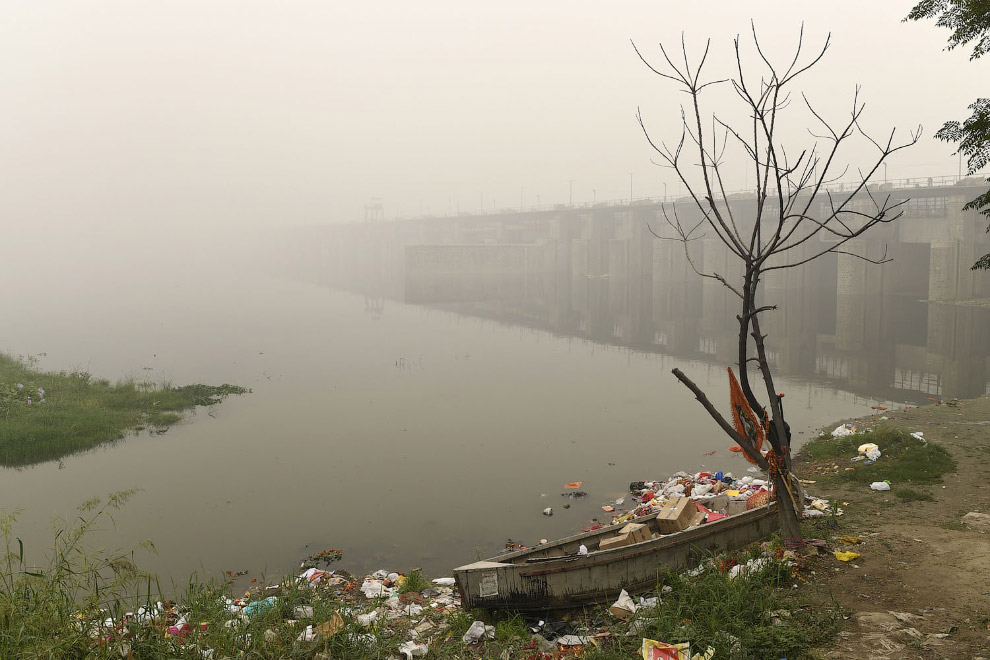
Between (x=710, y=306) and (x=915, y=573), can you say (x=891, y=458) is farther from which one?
(x=710, y=306)

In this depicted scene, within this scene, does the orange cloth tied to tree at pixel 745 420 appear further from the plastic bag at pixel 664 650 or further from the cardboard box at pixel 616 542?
the plastic bag at pixel 664 650

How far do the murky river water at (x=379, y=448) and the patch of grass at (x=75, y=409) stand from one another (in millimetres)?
683

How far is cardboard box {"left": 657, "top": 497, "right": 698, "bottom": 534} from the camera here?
25.0ft

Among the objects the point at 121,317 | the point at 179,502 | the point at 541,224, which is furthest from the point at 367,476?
the point at 541,224

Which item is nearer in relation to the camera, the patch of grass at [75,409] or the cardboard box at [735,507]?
the cardboard box at [735,507]

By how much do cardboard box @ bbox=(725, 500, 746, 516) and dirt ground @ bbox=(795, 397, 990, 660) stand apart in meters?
1.02

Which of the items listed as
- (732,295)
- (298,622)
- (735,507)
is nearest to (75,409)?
(298,622)

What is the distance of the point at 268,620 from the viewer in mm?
6062

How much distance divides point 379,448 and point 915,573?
10846 millimetres

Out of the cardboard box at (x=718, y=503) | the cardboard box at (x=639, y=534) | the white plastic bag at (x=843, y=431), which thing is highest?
the cardboard box at (x=639, y=534)

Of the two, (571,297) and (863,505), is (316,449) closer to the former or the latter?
(863,505)

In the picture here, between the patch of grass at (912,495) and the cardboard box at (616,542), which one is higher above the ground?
the cardboard box at (616,542)

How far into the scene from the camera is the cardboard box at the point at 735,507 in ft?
27.9

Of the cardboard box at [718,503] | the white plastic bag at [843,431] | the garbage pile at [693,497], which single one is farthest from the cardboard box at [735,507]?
the white plastic bag at [843,431]
